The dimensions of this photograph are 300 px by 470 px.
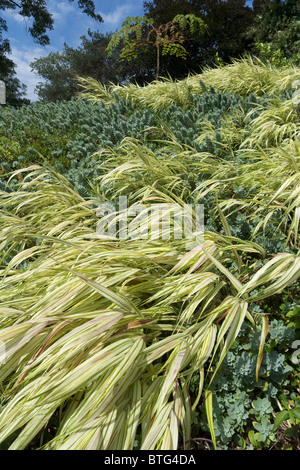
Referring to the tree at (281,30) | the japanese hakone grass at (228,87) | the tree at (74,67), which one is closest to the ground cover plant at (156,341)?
the japanese hakone grass at (228,87)

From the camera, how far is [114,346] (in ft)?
3.71

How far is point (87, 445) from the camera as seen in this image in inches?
39.4

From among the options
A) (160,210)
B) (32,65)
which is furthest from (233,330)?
(32,65)

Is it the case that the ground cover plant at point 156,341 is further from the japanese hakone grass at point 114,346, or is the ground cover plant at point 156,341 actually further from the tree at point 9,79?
the tree at point 9,79

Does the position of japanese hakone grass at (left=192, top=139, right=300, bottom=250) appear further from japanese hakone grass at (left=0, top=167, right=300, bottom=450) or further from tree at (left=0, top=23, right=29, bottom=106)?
tree at (left=0, top=23, right=29, bottom=106)

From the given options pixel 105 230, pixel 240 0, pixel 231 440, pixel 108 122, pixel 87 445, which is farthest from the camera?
pixel 240 0

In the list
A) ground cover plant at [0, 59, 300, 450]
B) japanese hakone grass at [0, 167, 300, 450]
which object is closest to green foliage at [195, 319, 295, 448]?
ground cover plant at [0, 59, 300, 450]

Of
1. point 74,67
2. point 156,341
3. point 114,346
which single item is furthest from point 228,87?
point 74,67

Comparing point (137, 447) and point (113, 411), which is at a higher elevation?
point (113, 411)

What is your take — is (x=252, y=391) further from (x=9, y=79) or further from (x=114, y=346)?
(x=9, y=79)

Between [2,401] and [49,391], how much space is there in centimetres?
48

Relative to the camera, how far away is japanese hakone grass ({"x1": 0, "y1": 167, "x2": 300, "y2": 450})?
106 centimetres

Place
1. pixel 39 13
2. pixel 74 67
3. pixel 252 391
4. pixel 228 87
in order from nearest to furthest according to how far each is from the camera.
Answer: pixel 252 391 < pixel 228 87 < pixel 39 13 < pixel 74 67

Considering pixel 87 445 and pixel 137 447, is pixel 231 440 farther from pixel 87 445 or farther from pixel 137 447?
pixel 87 445
